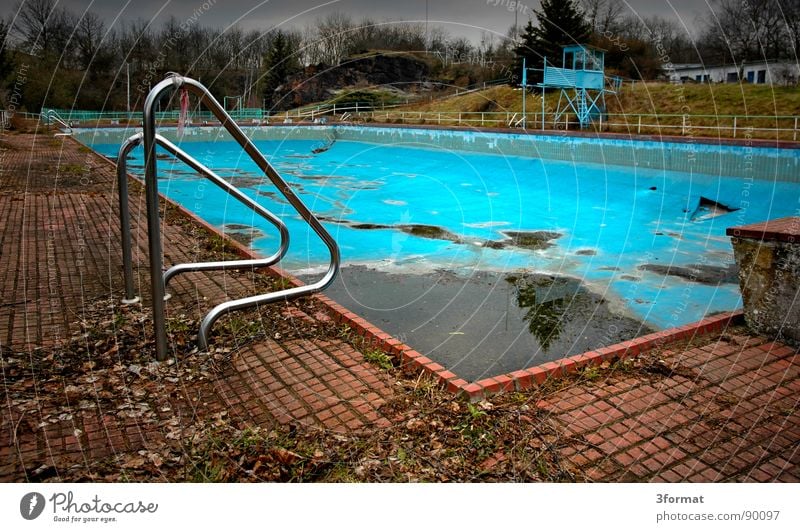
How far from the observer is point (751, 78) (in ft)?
75.9

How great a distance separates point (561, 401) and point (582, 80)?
19349mm

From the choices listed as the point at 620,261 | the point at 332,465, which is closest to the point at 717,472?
the point at 332,465

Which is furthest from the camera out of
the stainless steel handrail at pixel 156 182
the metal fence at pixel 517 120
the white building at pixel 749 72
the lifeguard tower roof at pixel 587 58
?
the lifeguard tower roof at pixel 587 58

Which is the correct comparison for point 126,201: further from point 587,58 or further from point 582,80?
point 587,58

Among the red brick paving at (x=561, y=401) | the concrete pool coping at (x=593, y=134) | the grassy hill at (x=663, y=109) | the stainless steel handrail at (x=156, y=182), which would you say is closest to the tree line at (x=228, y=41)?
the stainless steel handrail at (x=156, y=182)

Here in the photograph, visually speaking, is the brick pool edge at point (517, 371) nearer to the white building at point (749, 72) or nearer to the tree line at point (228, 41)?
the tree line at point (228, 41)

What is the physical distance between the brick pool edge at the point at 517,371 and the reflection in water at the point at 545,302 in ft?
2.40

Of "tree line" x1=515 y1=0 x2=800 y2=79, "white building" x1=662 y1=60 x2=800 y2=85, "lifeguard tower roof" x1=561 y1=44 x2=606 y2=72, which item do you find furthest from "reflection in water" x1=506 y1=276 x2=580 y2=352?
"lifeguard tower roof" x1=561 y1=44 x2=606 y2=72

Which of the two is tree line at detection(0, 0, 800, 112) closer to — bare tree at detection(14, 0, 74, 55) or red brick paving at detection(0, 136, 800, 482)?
bare tree at detection(14, 0, 74, 55)

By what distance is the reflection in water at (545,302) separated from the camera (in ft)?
15.0

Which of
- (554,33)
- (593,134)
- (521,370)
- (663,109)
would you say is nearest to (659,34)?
(521,370)

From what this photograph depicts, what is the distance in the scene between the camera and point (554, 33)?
2103cm

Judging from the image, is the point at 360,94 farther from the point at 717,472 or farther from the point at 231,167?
the point at 717,472

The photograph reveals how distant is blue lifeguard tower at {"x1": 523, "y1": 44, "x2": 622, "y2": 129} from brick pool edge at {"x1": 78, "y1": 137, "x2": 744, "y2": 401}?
1573 cm
